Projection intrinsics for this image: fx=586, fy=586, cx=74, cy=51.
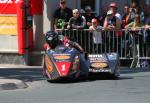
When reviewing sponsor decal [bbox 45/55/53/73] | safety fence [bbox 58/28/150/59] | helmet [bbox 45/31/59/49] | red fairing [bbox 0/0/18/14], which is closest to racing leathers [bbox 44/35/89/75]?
helmet [bbox 45/31/59/49]

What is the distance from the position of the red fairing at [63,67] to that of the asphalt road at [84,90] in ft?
0.95

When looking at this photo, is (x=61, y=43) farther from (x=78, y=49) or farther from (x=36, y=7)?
(x=36, y=7)

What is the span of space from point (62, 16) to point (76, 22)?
0.49 m

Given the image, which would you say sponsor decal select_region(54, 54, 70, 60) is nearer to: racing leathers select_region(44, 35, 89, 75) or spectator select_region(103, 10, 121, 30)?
racing leathers select_region(44, 35, 89, 75)

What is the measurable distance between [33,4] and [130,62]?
3604mm

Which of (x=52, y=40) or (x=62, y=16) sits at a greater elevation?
(x=62, y=16)

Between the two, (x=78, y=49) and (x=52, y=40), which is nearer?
(x=52, y=40)

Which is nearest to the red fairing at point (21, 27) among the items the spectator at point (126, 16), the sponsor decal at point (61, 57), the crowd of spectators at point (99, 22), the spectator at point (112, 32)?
the crowd of spectators at point (99, 22)

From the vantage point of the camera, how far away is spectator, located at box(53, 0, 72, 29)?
60.8ft

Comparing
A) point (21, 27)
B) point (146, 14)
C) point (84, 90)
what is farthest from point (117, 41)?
point (84, 90)

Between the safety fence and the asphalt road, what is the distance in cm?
207

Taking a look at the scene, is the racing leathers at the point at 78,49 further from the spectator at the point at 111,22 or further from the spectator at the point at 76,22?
the spectator at the point at 111,22

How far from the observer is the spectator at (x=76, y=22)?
1824 centimetres

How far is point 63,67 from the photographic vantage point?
1440cm
